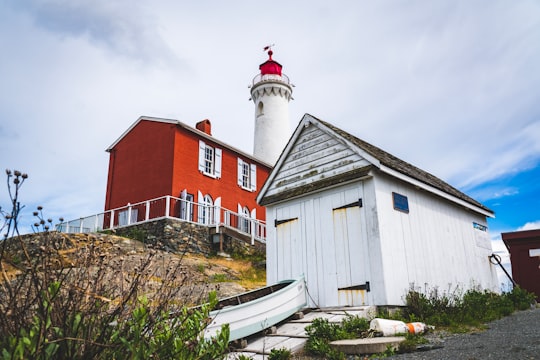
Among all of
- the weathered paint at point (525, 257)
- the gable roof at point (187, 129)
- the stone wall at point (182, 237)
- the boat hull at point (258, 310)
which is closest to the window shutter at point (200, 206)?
the stone wall at point (182, 237)

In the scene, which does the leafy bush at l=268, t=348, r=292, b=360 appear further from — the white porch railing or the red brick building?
the red brick building

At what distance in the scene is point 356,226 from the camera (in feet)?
29.3

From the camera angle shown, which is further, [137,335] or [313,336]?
[313,336]

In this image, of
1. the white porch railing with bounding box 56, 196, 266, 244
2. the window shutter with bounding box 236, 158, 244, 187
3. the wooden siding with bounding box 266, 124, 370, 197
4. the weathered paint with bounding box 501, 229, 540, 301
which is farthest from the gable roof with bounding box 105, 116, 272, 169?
the weathered paint with bounding box 501, 229, 540, 301

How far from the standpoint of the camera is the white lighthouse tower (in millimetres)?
30812

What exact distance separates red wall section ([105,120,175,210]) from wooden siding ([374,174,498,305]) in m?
13.3

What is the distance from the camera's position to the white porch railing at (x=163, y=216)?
20.2 metres

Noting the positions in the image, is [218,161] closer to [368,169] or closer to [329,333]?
[368,169]

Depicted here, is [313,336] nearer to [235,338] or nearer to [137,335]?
[235,338]

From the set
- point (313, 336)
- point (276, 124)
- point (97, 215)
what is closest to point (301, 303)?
point (313, 336)

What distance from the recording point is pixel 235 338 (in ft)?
22.5

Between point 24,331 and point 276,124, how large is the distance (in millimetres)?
29344

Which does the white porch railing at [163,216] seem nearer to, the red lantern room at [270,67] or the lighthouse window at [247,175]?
the lighthouse window at [247,175]

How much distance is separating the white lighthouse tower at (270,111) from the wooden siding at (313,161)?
1881 cm
